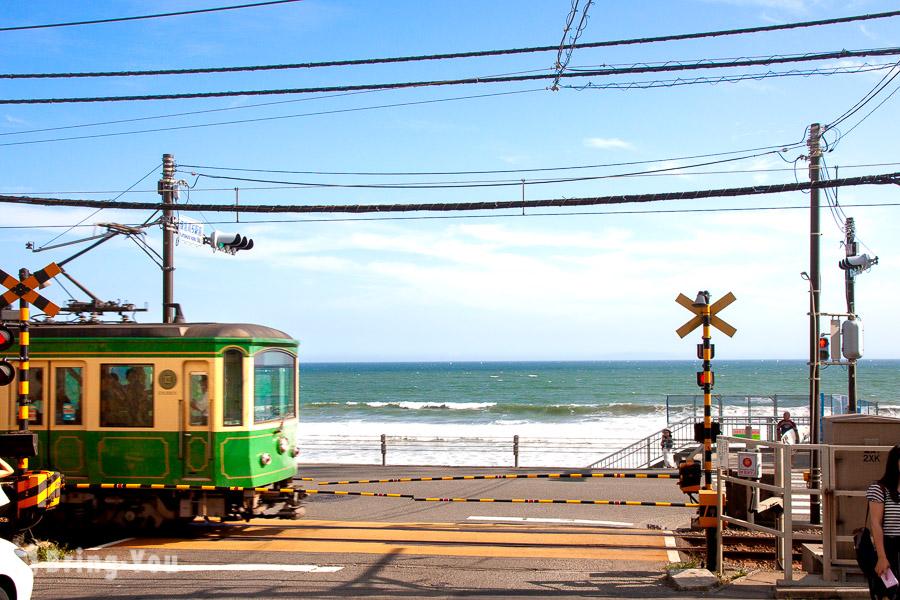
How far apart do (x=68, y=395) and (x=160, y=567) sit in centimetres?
331

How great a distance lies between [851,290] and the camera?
51.8 ft

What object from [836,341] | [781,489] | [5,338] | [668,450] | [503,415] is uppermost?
[5,338]

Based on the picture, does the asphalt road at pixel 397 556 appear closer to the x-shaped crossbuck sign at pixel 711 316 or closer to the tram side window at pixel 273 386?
the tram side window at pixel 273 386

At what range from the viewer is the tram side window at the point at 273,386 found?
1188 cm

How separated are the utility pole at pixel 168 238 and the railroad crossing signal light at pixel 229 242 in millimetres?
797

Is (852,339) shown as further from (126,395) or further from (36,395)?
(36,395)

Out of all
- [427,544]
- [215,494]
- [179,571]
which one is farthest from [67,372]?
[427,544]

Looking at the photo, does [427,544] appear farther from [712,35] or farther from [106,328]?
[712,35]

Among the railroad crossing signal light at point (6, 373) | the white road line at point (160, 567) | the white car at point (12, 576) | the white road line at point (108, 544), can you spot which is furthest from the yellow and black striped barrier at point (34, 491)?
the white car at point (12, 576)

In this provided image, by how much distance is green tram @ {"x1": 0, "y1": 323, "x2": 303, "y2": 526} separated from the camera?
37.8 feet

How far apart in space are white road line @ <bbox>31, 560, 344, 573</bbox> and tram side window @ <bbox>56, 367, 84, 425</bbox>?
7.56 feet

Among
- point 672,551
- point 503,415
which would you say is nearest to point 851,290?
point 672,551

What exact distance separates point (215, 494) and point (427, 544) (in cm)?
300

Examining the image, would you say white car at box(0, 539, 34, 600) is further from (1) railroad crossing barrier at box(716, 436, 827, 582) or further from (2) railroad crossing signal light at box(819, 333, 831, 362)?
(2) railroad crossing signal light at box(819, 333, 831, 362)
